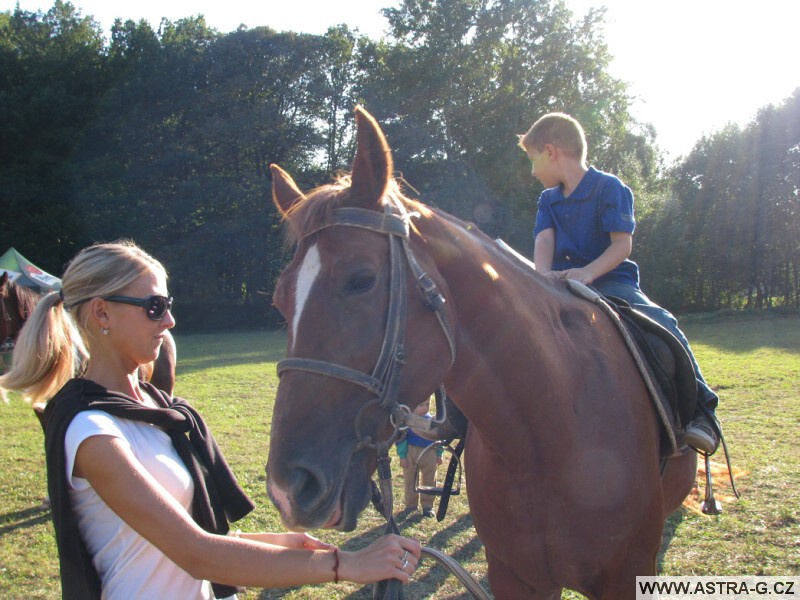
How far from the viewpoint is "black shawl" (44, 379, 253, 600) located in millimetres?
1783

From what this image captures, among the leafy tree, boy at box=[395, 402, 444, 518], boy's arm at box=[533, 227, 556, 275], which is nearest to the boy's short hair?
boy's arm at box=[533, 227, 556, 275]

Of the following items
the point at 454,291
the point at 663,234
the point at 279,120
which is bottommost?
the point at 454,291

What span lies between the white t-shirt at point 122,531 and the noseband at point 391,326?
0.57 metres

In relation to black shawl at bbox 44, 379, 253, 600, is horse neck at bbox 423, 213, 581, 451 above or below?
above

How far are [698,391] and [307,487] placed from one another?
7.21 feet

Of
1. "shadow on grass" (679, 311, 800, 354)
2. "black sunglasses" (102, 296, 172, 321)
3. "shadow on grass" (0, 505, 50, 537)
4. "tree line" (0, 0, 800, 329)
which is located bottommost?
"shadow on grass" (0, 505, 50, 537)

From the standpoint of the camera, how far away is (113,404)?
6.19ft

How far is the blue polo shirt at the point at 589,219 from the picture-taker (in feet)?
10.3

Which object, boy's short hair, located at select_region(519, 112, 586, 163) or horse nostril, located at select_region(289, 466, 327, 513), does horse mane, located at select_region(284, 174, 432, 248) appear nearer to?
horse nostril, located at select_region(289, 466, 327, 513)

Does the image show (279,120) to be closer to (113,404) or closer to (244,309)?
(244,309)

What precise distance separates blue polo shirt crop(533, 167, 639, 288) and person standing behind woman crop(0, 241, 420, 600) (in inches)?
83.0

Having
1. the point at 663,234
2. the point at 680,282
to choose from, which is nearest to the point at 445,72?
the point at 663,234

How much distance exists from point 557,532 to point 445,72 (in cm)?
2803

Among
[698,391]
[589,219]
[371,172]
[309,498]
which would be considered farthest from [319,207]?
[698,391]
